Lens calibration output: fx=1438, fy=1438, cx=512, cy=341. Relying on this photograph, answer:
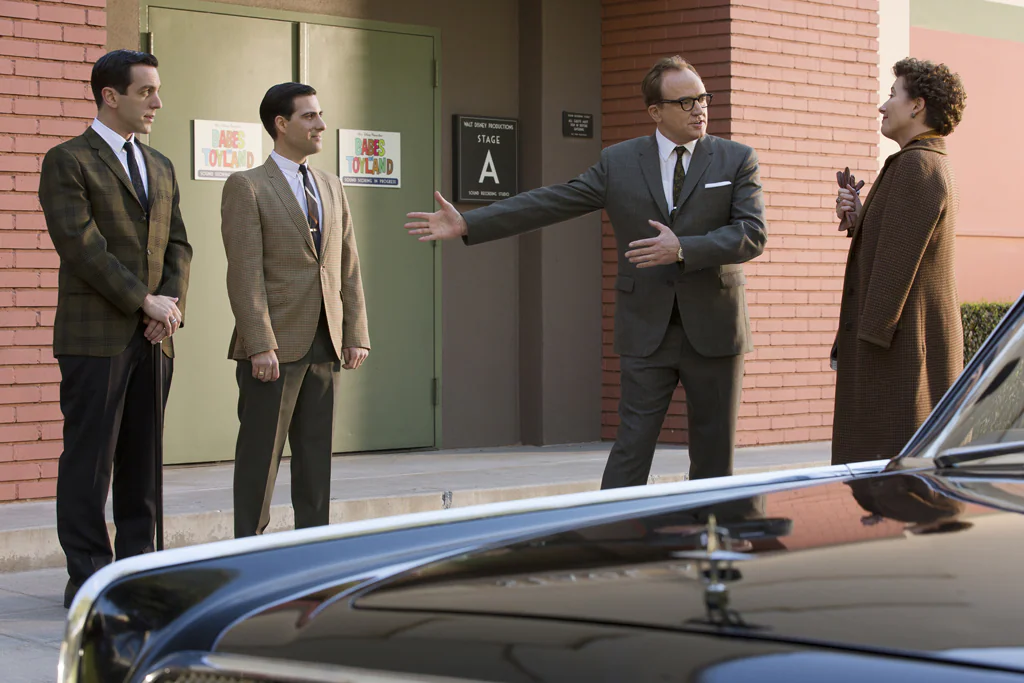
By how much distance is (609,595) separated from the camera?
5.04 feet

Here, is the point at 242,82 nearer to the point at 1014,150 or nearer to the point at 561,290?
the point at 561,290

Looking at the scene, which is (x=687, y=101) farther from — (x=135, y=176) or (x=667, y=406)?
(x=135, y=176)

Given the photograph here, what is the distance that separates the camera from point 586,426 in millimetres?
10789

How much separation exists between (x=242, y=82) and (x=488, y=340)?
2.62 meters

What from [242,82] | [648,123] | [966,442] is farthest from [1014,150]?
[966,442]

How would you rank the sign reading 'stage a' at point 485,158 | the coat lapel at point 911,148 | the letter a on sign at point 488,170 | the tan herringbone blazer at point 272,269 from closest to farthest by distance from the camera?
the coat lapel at point 911,148
the tan herringbone blazer at point 272,269
the sign reading 'stage a' at point 485,158
the letter a on sign at point 488,170

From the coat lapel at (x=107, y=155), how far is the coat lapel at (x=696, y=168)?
7.07 ft

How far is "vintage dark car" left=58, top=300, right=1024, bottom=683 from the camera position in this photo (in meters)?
1.33

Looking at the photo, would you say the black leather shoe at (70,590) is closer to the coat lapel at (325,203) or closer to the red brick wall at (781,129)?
the coat lapel at (325,203)

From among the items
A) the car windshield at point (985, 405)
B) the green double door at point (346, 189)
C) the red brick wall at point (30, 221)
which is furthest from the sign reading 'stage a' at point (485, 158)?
the car windshield at point (985, 405)

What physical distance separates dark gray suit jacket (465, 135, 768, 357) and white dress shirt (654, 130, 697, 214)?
0.03m

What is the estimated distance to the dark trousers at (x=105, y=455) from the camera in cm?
548

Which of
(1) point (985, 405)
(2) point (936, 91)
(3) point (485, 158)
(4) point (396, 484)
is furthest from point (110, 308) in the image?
(3) point (485, 158)

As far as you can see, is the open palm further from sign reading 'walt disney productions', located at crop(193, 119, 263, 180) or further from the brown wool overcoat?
sign reading 'walt disney productions', located at crop(193, 119, 263, 180)
